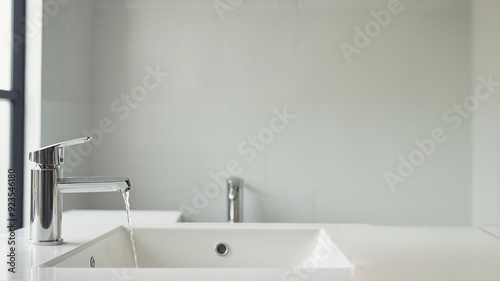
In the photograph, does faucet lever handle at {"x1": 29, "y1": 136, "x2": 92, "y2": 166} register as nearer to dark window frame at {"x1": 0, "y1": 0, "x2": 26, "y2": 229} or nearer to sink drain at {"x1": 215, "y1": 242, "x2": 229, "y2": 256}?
sink drain at {"x1": 215, "y1": 242, "x2": 229, "y2": 256}

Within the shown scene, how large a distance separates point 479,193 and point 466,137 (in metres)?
0.20

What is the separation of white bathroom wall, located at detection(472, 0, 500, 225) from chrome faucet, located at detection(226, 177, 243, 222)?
816 mm

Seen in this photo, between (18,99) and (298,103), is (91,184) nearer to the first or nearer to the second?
(18,99)

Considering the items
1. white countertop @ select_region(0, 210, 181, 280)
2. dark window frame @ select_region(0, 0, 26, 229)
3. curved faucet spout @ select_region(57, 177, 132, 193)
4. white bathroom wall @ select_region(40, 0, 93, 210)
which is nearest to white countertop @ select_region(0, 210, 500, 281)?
white countertop @ select_region(0, 210, 181, 280)

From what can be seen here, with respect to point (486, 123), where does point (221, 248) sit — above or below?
below

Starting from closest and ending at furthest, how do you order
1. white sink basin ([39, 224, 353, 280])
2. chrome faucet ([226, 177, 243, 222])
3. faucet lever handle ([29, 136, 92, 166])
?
1. faucet lever handle ([29, 136, 92, 166])
2. white sink basin ([39, 224, 353, 280])
3. chrome faucet ([226, 177, 243, 222])

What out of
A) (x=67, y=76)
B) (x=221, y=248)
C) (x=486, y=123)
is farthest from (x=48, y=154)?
(x=486, y=123)

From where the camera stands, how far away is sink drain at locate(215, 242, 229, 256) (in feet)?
4.26

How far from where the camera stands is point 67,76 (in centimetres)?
189

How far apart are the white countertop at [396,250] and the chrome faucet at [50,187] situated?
3 cm

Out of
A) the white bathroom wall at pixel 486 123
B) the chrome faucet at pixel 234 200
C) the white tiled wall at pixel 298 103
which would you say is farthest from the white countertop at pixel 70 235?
the white bathroom wall at pixel 486 123

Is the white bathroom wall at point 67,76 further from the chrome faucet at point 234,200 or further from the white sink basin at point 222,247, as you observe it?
the white sink basin at point 222,247

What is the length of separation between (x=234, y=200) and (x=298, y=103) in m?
0.41

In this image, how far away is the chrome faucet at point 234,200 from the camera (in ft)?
6.34
